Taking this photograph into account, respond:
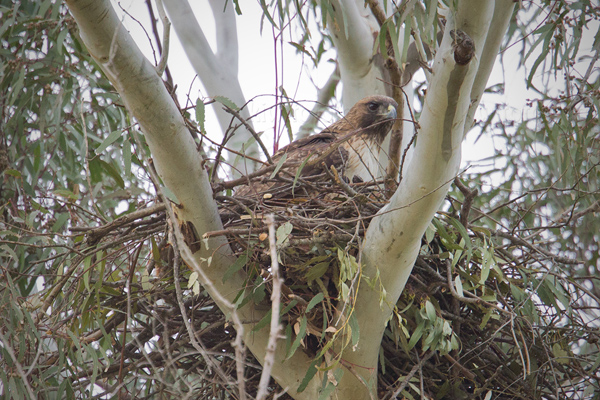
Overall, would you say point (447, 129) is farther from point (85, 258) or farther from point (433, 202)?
point (85, 258)

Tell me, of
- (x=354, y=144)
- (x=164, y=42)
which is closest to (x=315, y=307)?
(x=164, y=42)

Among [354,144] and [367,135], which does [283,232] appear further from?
[367,135]

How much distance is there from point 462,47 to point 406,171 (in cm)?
50

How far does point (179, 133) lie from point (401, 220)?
0.87 metres

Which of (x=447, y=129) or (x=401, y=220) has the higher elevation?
(x=447, y=129)

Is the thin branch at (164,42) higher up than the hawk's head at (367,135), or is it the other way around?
the hawk's head at (367,135)

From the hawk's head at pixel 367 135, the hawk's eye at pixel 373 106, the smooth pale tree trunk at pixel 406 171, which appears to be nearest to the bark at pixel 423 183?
the smooth pale tree trunk at pixel 406 171

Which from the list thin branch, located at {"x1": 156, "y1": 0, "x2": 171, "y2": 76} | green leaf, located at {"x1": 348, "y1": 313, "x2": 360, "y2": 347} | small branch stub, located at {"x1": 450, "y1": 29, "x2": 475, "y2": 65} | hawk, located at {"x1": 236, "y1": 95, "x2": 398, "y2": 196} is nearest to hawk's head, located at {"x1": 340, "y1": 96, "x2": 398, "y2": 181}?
hawk, located at {"x1": 236, "y1": 95, "x2": 398, "y2": 196}

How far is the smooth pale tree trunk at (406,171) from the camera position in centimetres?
194

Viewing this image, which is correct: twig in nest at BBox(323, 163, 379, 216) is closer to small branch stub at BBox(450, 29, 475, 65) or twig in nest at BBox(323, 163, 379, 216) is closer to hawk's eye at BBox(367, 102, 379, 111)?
small branch stub at BBox(450, 29, 475, 65)

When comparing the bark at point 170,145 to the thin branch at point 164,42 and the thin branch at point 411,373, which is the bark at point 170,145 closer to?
the thin branch at point 164,42

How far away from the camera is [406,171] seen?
2168mm

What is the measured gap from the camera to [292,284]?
104 inches

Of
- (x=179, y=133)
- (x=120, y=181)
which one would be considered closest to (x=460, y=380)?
(x=179, y=133)
